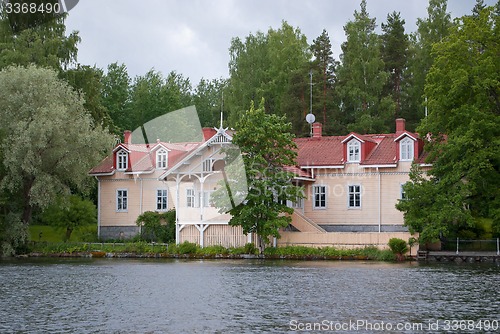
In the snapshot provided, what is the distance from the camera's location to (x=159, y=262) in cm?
4156

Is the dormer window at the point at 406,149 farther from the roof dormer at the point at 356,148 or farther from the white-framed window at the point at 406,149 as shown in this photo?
the roof dormer at the point at 356,148

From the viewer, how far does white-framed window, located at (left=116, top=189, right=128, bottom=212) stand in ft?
176

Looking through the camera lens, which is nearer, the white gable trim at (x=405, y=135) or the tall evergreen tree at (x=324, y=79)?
the white gable trim at (x=405, y=135)

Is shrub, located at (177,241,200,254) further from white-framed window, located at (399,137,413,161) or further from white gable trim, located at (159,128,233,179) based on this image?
white-framed window, located at (399,137,413,161)

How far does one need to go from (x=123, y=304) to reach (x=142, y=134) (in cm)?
4951

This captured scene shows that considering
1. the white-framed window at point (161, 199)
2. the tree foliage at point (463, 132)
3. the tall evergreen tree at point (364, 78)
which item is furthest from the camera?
the tall evergreen tree at point (364, 78)

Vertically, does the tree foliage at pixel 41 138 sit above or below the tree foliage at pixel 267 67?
below

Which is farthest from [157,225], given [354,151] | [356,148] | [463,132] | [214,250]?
[463,132]

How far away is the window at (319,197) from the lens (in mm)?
49469

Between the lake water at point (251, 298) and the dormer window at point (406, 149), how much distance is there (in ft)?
33.7

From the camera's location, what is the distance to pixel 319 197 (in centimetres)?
4953

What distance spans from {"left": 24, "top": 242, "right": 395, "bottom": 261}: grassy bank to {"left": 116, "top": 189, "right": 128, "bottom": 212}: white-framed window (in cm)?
564

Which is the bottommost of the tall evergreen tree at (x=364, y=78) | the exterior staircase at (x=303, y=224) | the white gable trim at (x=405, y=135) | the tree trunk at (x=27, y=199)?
the exterior staircase at (x=303, y=224)

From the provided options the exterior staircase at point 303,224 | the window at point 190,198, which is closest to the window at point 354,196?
the exterior staircase at point 303,224
